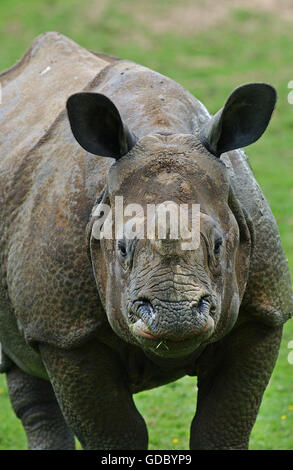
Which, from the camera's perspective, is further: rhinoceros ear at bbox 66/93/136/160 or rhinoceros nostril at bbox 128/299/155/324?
rhinoceros ear at bbox 66/93/136/160

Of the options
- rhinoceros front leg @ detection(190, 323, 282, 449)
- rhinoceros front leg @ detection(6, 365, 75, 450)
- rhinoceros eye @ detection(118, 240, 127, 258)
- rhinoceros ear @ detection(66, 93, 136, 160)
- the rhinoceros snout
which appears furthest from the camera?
rhinoceros front leg @ detection(6, 365, 75, 450)

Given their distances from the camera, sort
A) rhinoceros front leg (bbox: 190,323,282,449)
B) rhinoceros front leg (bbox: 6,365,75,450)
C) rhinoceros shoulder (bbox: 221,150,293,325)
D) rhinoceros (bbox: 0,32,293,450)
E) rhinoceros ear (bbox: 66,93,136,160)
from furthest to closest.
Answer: rhinoceros front leg (bbox: 6,365,75,450), rhinoceros front leg (bbox: 190,323,282,449), rhinoceros shoulder (bbox: 221,150,293,325), rhinoceros ear (bbox: 66,93,136,160), rhinoceros (bbox: 0,32,293,450)

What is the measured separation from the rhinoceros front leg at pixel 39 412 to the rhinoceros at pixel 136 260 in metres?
0.67

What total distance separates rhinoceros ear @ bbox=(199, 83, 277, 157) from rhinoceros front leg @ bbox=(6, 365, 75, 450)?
111 inches

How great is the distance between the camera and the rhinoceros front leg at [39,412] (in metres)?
7.57

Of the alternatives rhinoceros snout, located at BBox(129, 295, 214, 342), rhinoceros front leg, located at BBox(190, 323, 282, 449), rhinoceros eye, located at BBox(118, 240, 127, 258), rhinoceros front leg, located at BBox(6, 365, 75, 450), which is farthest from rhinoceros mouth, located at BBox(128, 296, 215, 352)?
rhinoceros front leg, located at BBox(6, 365, 75, 450)

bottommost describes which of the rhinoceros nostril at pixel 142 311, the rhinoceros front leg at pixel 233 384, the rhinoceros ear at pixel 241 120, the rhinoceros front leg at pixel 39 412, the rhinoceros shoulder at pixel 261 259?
the rhinoceros front leg at pixel 39 412

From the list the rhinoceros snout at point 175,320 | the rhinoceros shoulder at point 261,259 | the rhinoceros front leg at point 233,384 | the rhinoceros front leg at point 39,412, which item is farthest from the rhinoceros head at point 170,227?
the rhinoceros front leg at point 39,412

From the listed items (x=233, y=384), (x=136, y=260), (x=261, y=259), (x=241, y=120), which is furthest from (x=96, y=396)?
(x=241, y=120)

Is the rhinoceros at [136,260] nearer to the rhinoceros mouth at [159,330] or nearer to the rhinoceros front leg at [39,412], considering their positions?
the rhinoceros mouth at [159,330]

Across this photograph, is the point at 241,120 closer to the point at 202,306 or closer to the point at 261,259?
the point at 261,259

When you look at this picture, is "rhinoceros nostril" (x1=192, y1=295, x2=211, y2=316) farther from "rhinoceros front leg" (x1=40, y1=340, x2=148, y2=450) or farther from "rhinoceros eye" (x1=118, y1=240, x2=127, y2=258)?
"rhinoceros front leg" (x1=40, y1=340, x2=148, y2=450)

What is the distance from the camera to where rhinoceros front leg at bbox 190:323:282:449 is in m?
5.99
